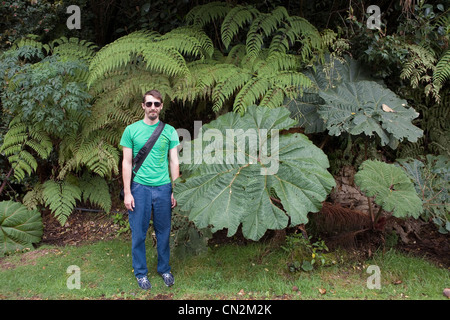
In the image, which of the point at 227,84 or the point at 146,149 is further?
the point at 227,84

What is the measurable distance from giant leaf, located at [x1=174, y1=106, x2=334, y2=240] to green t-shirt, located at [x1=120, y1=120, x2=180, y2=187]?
0.20 meters

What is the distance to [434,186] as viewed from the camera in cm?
366

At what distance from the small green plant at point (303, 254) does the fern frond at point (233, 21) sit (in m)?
2.17

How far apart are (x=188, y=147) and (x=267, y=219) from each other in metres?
0.98

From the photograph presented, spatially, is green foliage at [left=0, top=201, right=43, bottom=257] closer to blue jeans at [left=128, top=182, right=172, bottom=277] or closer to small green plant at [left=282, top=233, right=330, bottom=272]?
blue jeans at [left=128, top=182, right=172, bottom=277]

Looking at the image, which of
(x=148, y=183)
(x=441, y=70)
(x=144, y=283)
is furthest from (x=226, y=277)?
(x=441, y=70)

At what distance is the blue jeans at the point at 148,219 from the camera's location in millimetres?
3168

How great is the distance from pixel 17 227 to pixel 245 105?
114 inches

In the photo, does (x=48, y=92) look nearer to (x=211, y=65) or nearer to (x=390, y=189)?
(x=211, y=65)

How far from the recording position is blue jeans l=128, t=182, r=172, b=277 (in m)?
3.17

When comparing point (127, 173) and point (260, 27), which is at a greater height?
point (260, 27)

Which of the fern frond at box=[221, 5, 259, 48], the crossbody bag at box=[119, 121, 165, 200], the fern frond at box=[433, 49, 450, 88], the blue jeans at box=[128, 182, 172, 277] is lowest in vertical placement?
the blue jeans at box=[128, 182, 172, 277]

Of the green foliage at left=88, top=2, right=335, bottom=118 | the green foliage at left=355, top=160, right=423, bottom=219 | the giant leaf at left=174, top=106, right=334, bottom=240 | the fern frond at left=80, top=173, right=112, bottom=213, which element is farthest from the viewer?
the fern frond at left=80, top=173, right=112, bottom=213

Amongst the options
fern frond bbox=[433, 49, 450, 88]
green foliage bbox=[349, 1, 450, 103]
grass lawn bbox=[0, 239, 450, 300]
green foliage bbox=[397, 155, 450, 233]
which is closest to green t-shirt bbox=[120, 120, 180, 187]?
grass lawn bbox=[0, 239, 450, 300]
